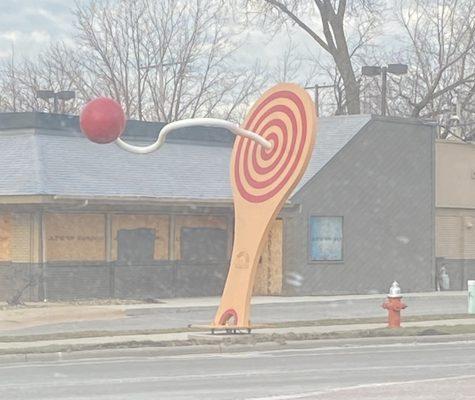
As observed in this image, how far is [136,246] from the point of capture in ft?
94.7

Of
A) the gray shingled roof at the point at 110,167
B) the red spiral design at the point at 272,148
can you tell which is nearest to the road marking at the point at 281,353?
the red spiral design at the point at 272,148

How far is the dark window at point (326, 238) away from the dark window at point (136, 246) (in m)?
5.18

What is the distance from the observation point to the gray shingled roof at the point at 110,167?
2684 centimetres

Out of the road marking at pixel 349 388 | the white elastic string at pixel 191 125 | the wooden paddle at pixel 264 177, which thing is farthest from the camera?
the wooden paddle at pixel 264 177

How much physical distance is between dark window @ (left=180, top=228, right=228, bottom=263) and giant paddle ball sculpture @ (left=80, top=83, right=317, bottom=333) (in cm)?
1036

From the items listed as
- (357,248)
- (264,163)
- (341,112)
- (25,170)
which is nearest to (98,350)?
(264,163)

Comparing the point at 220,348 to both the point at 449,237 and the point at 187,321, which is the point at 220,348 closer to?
the point at 187,321

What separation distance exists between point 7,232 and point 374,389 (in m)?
16.9

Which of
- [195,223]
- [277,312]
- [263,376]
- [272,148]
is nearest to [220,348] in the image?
[272,148]

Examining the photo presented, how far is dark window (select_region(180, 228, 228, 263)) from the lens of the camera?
3006 centimetres

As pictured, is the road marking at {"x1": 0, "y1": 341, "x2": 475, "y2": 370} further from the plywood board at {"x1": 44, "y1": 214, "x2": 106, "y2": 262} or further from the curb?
the plywood board at {"x1": 44, "y1": 214, "x2": 106, "y2": 262}

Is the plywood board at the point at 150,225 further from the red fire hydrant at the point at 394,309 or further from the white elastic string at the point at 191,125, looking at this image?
the white elastic string at the point at 191,125

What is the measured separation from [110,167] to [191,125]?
36.6 ft

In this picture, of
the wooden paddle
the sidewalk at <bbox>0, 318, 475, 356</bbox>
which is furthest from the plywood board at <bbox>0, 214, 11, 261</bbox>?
the wooden paddle
